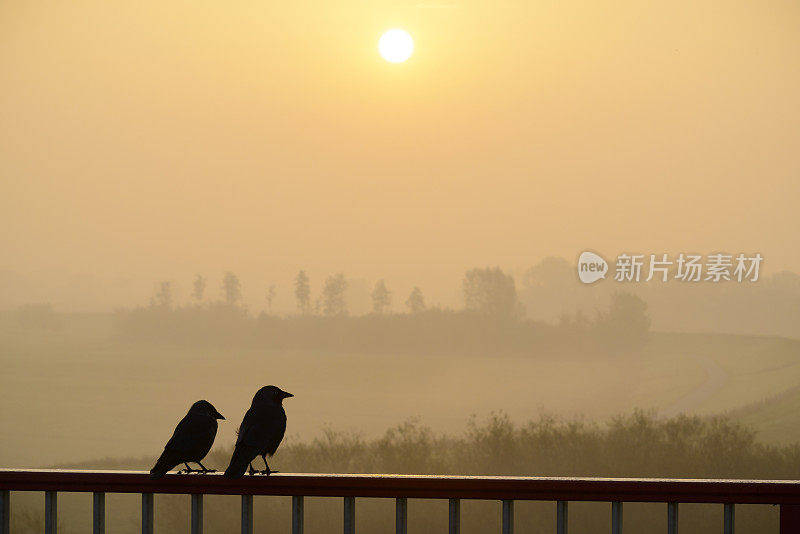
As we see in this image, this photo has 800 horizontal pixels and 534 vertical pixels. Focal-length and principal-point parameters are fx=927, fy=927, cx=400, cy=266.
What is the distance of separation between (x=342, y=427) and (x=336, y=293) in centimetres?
123

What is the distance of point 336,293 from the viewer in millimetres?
8484

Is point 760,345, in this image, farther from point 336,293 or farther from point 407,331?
point 336,293

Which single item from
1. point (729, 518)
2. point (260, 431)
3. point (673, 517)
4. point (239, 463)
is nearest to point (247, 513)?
point (239, 463)

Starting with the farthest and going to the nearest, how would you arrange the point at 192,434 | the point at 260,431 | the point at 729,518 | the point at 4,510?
the point at 192,434 < the point at 260,431 < the point at 4,510 < the point at 729,518

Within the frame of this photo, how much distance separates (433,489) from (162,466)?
694 millimetres

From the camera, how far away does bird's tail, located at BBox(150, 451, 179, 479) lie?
229 centimetres

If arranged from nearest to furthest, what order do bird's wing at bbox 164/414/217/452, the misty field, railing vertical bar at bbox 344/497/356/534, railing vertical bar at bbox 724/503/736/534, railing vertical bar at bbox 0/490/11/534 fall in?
railing vertical bar at bbox 724/503/736/534
railing vertical bar at bbox 344/497/356/534
railing vertical bar at bbox 0/490/11/534
bird's wing at bbox 164/414/217/452
the misty field

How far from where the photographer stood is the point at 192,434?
2.57m

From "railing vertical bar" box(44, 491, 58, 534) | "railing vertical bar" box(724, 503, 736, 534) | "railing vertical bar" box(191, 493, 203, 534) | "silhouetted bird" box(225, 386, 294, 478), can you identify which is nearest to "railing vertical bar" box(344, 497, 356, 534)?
"silhouetted bird" box(225, 386, 294, 478)

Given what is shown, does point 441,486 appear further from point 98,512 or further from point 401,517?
point 98,512

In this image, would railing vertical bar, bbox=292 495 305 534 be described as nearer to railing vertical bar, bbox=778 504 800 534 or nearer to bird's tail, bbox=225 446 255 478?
bird's tail, bbox=225 446 255 478

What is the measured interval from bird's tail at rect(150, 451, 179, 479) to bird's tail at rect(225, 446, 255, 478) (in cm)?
16

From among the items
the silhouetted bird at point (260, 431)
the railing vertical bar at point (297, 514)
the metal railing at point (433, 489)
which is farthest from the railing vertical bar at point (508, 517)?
the silhouetted bird at point (260, 431)

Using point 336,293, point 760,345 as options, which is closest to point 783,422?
point 760,345
